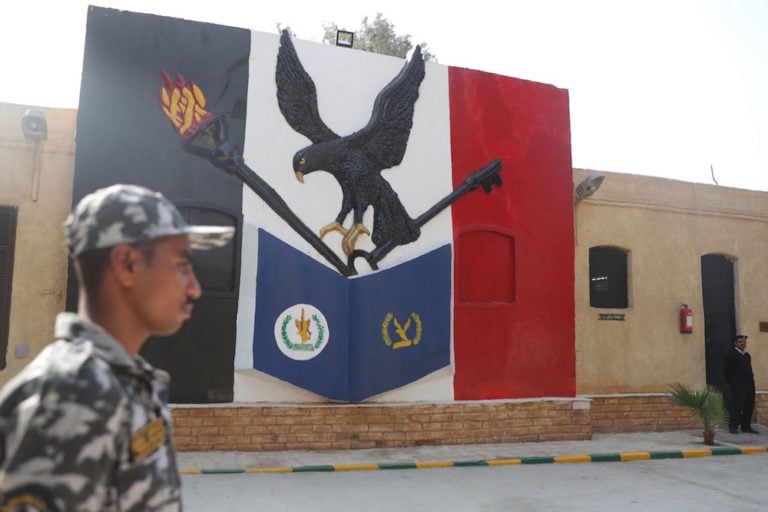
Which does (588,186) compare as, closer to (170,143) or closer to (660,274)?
(660,274)

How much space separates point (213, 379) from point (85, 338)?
8657mm

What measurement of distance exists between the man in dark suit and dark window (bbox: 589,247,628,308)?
87.4 inches

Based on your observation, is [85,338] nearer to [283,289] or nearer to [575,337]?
[283,289]

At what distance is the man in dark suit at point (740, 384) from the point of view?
515 inches

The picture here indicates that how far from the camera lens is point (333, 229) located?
A: 35.7 ft

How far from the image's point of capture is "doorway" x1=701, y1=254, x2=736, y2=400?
46.4ft

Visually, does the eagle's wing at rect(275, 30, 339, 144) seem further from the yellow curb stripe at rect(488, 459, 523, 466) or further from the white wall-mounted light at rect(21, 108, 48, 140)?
the yellow curb stripe at rect(488, 459, 523, 466)

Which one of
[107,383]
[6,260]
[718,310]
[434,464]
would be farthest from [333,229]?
[107,383]

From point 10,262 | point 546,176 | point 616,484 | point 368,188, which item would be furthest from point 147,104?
point 616,484

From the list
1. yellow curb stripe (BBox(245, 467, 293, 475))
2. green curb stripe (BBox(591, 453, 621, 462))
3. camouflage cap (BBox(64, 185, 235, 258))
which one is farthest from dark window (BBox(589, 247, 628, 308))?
camouflage cap (BBox(64, 185, 235, 258))

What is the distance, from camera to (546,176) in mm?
12664

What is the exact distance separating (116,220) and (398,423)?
936 cm

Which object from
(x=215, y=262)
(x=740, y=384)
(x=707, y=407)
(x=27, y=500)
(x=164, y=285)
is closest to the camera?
(x=27, y=500)

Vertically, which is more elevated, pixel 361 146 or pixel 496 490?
pixel 361 146
